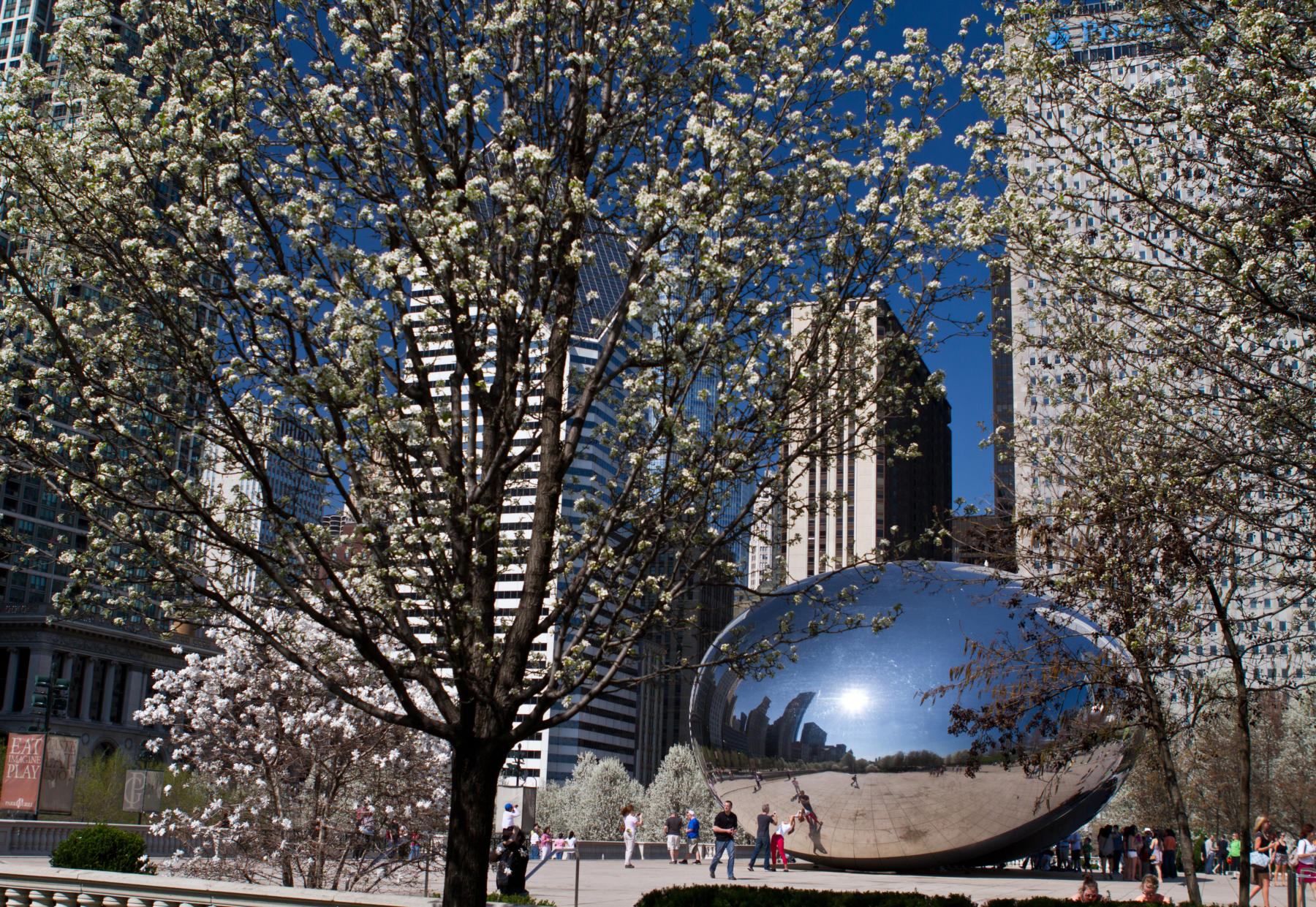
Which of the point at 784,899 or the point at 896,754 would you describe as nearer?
the point at 784,899

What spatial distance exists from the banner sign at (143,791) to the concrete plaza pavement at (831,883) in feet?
34.2

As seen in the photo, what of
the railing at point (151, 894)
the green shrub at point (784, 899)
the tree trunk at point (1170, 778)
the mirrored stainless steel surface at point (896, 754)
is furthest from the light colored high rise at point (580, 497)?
the tree trunk at point (1170, 778)

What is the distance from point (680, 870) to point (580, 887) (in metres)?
7.33

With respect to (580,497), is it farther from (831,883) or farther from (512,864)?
(831,883)

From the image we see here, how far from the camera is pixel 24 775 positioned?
2369cm

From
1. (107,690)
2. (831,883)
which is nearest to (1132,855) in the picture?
(831,883)

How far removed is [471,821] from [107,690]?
115294mm

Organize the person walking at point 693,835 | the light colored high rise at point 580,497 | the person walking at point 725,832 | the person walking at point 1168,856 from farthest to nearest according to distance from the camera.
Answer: the person walking at point 693,835 → the person walking at point 1168,856 → the person walking at point 725,832 → the light colored high rise at point 580,497

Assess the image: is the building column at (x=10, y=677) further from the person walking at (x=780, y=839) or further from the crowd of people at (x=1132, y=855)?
the crowd of people at (x=1132, y=855)

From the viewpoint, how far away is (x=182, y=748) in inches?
786

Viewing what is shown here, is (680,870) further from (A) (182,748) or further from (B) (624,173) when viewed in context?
(B) (624,173)

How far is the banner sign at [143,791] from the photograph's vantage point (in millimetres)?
30000

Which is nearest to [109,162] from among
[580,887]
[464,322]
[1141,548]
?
[464,322]

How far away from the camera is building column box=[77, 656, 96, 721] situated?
106312 millimetres
